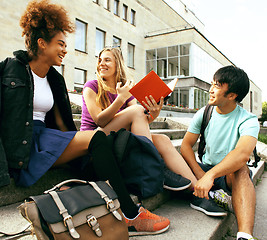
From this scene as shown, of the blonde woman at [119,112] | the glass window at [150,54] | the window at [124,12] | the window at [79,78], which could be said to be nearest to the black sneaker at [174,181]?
the blonde woman at [119,112]

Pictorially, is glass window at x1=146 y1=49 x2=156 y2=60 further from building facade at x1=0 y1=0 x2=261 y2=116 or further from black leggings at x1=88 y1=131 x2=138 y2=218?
black leggings at x1=88 y1=131 x2=138 y2=218

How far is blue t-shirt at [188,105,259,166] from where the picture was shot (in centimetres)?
Result: 231

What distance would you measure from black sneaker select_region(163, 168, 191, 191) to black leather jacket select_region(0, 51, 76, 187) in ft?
3.93

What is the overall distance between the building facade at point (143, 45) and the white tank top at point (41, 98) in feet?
42.7

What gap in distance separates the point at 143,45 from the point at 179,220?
67.4 feet

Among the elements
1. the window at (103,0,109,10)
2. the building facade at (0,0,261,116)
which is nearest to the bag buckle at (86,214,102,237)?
the building facade at (0,0,261,116)

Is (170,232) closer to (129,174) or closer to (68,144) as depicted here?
(129,174)

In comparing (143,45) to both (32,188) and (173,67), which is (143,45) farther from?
(32,188)

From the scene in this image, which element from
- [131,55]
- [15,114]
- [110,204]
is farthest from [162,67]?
[110,204]

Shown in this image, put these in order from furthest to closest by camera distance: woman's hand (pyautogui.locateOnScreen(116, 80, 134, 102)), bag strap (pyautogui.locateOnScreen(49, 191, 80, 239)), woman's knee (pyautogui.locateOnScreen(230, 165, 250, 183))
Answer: woman's hand (pyautogui.locateOnScreen(116, 80, 134, 102)) < woman's knee (pyautogui.locateOnScreen(230, 165, 250, 183)) < bag strap (pyautogui.locateOnScreen(49, 191, 80, 239))

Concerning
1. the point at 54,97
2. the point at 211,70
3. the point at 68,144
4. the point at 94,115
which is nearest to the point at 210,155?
the point at 94,115

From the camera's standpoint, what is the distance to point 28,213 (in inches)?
45.2

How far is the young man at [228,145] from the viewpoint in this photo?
6.53 ft

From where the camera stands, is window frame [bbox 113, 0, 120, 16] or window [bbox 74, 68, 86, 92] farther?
window frame [bbox 113, 0, 120, 16]
